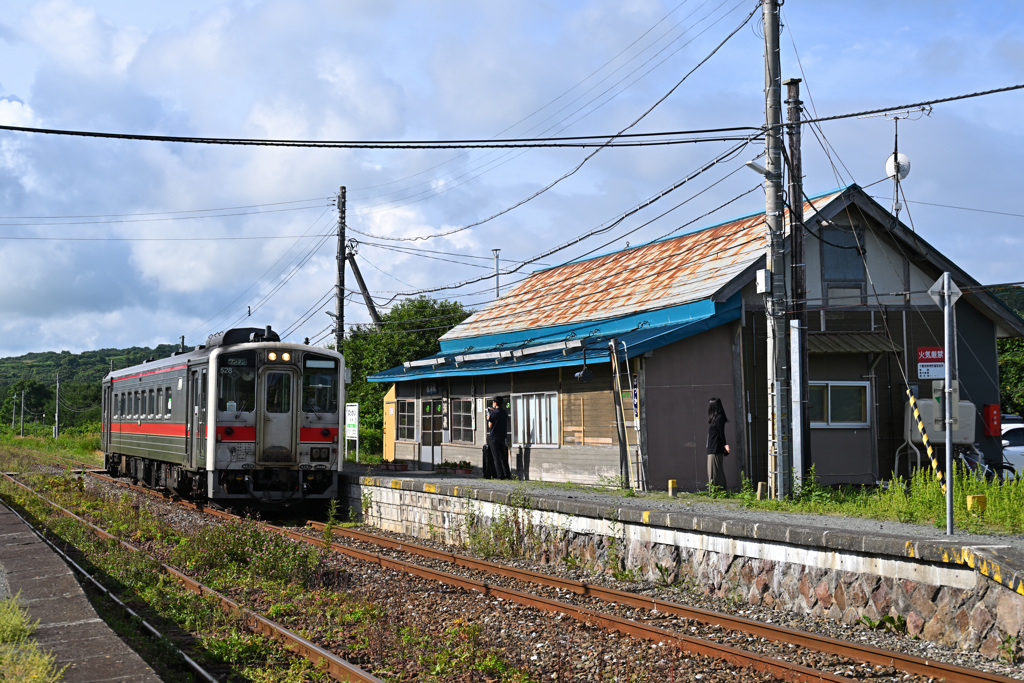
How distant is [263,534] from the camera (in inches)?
471

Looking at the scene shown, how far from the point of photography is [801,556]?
8203mm

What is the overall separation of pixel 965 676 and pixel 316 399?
38.8 feet

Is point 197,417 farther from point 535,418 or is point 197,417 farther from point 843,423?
point 843,423

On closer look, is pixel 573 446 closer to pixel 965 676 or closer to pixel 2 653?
pixel 965 676

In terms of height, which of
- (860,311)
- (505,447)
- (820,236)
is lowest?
(505,447)

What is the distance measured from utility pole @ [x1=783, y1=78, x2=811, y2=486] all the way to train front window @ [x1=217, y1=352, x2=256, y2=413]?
337 inches

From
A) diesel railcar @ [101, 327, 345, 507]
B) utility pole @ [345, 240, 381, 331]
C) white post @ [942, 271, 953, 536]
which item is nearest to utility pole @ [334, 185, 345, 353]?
utility pole @ [345, 240, 381, 331]

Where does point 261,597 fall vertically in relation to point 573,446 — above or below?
below

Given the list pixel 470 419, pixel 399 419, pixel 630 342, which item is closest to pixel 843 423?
pixel 630 342

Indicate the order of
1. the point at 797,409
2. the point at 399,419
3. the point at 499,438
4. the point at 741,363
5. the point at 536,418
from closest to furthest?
the point at 797,409, the point at 741,363, the point at 499,438, the point at 536,418, the point at 399,419

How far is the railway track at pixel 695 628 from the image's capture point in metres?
6.24

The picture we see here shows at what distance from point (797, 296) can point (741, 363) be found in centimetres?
307

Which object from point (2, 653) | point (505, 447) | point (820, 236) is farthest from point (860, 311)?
point (2, 653)

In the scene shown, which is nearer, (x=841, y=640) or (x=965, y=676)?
(x=965, y=676)
